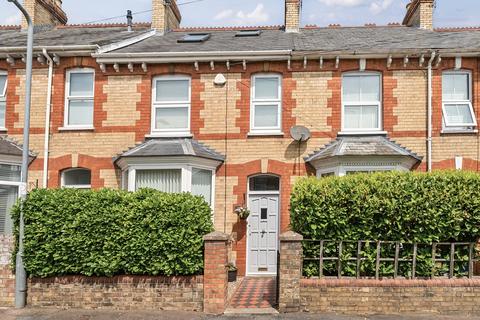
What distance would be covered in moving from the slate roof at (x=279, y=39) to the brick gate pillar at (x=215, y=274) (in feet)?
22.8

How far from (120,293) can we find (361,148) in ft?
24.0

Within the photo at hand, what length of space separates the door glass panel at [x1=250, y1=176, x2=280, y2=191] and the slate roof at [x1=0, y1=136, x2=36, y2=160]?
252 inches

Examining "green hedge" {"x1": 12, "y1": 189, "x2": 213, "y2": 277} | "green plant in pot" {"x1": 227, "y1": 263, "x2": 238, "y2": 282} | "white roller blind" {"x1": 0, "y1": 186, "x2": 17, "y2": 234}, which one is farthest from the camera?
"white roller blind" {"x1": 0, "y1": 186, "x2": 17, "y2": 234}

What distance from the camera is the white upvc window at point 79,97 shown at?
15.6 m

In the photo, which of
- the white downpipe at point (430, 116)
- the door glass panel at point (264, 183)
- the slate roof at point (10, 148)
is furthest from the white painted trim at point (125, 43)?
the white downpipe at point (430, 116)

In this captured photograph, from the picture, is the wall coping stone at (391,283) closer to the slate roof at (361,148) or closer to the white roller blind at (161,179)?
the slate roof at (361,148)

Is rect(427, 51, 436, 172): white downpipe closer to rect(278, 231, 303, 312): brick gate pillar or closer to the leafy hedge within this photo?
the leafy hedge

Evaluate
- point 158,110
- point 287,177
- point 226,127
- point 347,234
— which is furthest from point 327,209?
point 158,110

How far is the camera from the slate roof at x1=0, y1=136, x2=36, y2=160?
14.5 metres

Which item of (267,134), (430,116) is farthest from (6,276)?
(430,116)

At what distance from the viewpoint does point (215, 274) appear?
1001cm

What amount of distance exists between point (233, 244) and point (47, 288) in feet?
18.0

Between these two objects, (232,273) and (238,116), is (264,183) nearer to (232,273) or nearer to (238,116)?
(238,116)

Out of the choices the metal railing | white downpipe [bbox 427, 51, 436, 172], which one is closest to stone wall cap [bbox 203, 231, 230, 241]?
the metal railing
